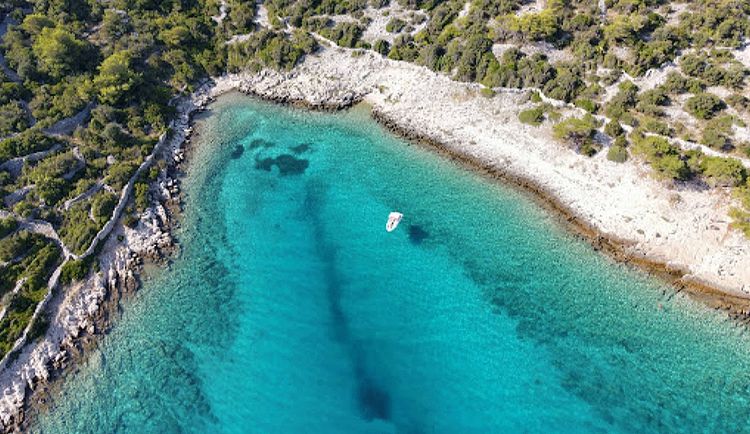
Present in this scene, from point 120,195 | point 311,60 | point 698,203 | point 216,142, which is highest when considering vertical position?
point 311,60

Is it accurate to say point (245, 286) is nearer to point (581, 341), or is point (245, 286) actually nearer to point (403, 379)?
point (403, 379)

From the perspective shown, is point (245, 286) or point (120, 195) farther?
point (120, 195)

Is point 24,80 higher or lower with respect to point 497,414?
higher

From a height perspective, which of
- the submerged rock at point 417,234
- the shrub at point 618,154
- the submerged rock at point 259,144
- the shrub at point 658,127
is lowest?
the submerged rock at point 417,234

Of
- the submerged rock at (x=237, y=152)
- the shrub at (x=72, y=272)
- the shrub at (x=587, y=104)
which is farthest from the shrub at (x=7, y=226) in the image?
the shrub at (x=587, y=104)

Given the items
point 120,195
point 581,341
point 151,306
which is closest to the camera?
point 581,341

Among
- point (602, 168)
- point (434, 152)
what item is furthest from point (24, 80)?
point (602, 168)

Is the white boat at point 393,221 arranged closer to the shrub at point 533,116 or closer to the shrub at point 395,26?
the shrub at point 533,116
